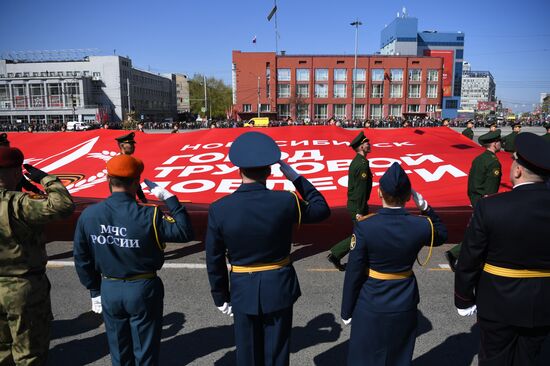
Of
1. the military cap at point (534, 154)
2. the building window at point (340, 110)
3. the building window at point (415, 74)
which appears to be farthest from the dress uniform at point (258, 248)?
the building window at point (415, 74)

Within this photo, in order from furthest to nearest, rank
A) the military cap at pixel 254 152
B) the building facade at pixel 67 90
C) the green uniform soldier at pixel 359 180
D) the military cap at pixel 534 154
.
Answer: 1. the building facade at pixel 67 90
2. the green uniform soldier at pixel 359 180
3. the military cap at pixel 254 152
4. the military cap at pixel 534 154

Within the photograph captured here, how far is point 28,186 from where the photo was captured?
5.48 metres

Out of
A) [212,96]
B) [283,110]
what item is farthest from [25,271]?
[212,96]

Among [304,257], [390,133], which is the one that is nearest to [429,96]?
[390,133]

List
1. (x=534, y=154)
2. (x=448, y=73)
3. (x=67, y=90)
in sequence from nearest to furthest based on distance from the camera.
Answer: (x=534, y=154)
(x=67, y=90)
(x=448, y=73)

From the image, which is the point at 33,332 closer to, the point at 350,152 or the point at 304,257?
the point at 304,257

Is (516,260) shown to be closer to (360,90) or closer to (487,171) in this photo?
(487,171)

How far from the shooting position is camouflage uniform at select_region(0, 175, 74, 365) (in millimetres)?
2908

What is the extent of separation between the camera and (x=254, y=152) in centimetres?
260

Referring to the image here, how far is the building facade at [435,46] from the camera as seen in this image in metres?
86.1

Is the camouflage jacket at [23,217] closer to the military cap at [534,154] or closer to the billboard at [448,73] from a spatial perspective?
the military cap at [534,154]

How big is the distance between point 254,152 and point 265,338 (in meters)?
1.35

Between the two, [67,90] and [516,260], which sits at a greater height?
[67,90]

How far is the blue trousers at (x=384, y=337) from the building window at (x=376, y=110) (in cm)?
7700
